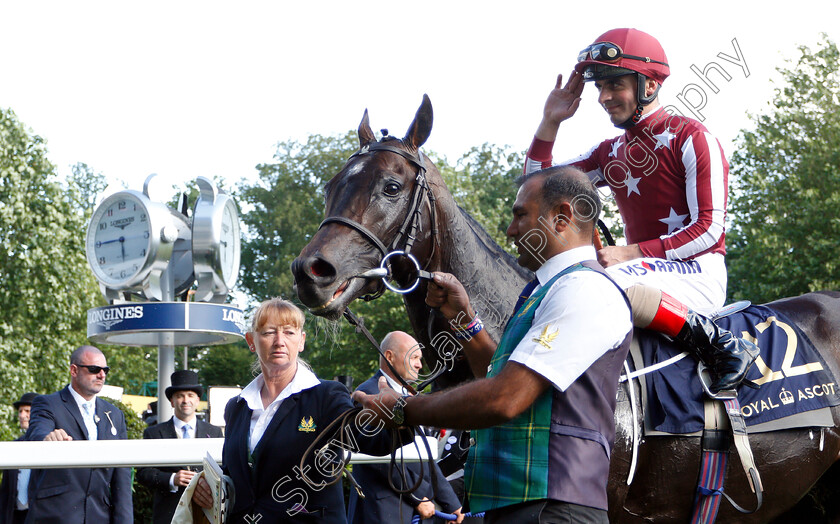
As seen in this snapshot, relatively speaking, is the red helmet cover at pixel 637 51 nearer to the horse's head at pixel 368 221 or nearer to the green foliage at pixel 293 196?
the horse's head at pixel 368 221

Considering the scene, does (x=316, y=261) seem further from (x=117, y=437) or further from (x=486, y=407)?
(x=117, y=437)

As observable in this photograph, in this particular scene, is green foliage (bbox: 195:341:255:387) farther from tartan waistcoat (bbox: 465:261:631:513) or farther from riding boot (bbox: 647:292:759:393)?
tartan waistcoat (bbox: 465:261:631:513)

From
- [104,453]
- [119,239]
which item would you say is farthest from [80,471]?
[119,239]

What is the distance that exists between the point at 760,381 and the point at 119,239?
46.1 feet

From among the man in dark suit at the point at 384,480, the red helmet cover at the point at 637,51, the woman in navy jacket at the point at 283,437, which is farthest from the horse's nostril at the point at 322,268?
the man in dark suit at the point at 384,480

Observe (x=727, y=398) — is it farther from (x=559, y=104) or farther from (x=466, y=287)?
(x=559, y=104)

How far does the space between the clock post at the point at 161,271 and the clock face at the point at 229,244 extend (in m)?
0.02

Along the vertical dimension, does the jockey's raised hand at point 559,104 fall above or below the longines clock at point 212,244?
below

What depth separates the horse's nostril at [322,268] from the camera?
355 cm

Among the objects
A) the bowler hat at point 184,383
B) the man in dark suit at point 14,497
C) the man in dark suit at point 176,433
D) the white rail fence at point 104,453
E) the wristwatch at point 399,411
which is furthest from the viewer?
the bowler hat at point 184,383

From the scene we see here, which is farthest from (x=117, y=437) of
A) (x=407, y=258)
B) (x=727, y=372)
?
(x=727, y=372)

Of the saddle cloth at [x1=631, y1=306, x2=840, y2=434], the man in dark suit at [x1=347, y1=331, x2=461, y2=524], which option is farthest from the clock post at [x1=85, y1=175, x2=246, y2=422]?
the saddle cloth at [x1=631, y1=306, x2=840, y2=434]

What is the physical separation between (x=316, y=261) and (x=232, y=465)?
95 centimetres

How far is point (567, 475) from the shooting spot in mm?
2365
